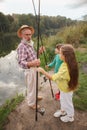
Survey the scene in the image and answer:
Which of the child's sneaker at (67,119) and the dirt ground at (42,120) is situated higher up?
the child's sneaker at (67,119)

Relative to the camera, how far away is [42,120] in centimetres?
468

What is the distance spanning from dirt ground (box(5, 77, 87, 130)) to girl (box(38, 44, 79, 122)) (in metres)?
0.16

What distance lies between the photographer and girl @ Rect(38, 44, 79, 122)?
13.3 feet

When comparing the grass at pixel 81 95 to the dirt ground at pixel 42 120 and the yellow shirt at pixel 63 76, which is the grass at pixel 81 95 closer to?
the dirt ground at pixel 42 120

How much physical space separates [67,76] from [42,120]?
3.33 feet

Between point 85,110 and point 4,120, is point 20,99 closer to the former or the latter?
point 4,120

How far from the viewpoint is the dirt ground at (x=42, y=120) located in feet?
14.8

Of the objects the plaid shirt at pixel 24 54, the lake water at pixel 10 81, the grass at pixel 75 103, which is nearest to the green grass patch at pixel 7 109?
the grass at pixel 75 103

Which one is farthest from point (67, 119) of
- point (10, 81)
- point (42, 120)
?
point (10, 81)

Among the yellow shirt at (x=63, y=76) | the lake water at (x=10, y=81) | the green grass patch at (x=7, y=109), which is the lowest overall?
the lake water at (x=10, y=81)

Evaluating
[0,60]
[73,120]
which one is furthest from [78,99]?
[0,60]

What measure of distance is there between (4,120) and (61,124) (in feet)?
3.31

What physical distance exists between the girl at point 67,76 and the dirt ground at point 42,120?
0.16 meters

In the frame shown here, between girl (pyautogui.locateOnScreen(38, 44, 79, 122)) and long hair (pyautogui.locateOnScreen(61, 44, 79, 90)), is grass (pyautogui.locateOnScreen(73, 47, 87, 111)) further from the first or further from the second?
long hair (pyautogui.locateOnScreen(61, 44, 79, 90))
